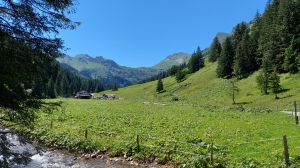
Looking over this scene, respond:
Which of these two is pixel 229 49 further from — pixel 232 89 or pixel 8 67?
pixel 8 67

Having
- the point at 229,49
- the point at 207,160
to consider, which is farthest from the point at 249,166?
the point at 229,49

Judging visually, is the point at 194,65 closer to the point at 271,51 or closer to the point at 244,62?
the point at 244,62

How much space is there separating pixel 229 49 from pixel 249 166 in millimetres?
86450

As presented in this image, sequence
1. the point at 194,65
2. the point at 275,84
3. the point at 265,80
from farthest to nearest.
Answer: the point at 194,65, the point at 265,80, the point at 275,84

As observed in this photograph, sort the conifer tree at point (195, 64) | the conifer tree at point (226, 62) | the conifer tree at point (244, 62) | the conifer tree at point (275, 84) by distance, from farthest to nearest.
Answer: the conifer tree at point (195, 64) < the conifer tree at point (226, 62) < the conifer tree at point (244, 62) < the conifer tree at point (275, 84)

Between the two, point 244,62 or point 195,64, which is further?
point 195,64

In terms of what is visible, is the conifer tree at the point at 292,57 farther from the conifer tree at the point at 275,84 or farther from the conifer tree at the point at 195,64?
the conifer tree at the point at 195,64

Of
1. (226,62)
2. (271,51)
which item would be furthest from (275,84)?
(226,62)

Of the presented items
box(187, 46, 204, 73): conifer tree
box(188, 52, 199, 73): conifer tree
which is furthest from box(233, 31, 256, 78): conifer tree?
box(187, 46, 204, 73): conifer tree

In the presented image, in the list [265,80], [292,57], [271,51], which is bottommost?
[265,80]

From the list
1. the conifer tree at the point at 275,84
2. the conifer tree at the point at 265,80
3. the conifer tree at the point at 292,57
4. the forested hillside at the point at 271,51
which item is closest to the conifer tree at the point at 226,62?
the forested hillside at the point at 271,51

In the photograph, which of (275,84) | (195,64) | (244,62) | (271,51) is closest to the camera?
(275,84)

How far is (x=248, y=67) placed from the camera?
76.2 m

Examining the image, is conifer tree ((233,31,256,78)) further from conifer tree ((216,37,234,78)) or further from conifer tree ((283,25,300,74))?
conifer tree ((283,25,300,74))
